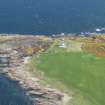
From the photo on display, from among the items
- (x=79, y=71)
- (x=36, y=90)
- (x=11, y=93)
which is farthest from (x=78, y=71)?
(x=11, y=93)

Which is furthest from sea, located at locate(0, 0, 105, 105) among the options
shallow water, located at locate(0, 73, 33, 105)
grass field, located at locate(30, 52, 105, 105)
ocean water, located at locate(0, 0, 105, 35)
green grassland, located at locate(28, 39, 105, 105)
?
shallow water, located at locate(0, 73, 33, 105)

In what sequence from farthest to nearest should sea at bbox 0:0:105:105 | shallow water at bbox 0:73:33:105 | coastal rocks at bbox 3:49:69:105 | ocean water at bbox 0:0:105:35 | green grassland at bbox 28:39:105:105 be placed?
ocean water at bbox 0:0:105:35, sea at bbox 0:0:105:105, shallow water at bbox 0:73:33:105, coastal rocks at bbox 3:49:69:105, green grassland at bbox 28:39:105:105

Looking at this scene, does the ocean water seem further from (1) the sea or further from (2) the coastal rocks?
(2) the coastal rocks

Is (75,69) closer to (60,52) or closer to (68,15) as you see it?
(60,52)

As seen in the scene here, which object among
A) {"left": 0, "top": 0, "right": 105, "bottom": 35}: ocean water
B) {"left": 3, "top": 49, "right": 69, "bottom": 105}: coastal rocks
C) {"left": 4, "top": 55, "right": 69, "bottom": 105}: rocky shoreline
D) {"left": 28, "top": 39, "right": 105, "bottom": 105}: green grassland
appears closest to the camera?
{"left": 28, "top": 39, "right": 105, "bottom": 105}: green grassland

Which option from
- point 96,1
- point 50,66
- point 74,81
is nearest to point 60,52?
point 50,66

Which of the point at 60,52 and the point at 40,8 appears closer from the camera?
the point at 60,52

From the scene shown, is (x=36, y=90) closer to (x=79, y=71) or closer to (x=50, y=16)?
(x=79, y=71)

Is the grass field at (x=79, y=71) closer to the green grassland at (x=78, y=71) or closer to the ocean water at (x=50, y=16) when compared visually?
the green grassland at (x=78, y=71)
